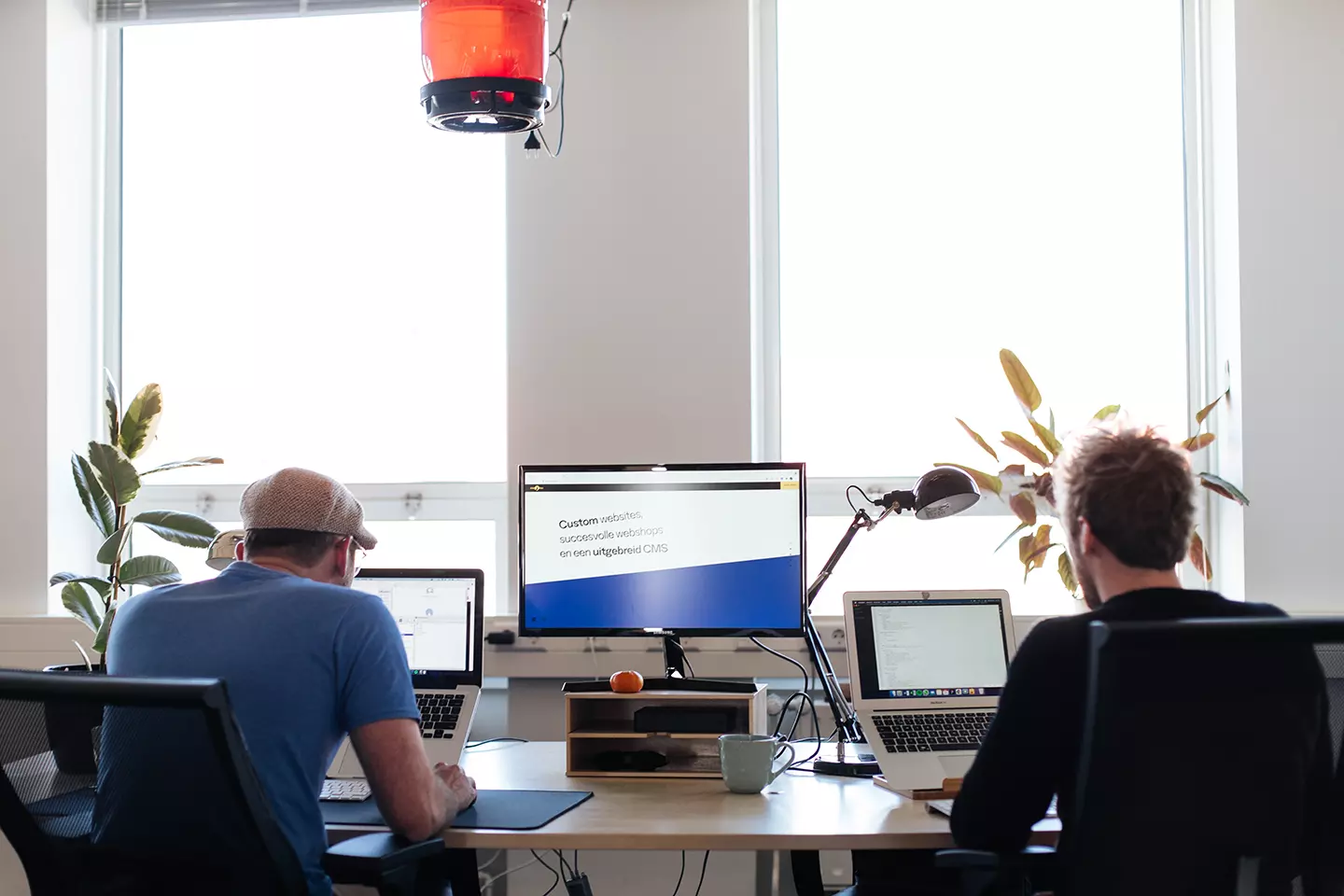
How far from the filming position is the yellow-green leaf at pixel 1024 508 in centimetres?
308

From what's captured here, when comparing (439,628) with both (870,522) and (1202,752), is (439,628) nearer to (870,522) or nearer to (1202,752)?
(870,522)

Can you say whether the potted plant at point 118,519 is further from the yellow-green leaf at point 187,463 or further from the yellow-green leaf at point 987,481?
the yellow-green leaf at point 987,481

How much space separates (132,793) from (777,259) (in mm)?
2489

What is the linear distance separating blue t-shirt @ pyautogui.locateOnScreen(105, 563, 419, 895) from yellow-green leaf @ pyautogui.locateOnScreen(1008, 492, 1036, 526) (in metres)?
1.83

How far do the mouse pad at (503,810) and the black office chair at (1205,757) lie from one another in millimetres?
914

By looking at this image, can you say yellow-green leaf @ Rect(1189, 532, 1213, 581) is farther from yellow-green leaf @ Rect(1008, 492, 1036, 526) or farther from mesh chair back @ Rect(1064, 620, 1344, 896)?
mesh chair back @ Rect(1064, 620, 1344, 896)

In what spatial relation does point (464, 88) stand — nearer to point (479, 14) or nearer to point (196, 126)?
point (479, 14)

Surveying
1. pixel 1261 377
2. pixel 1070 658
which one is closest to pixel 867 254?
pixel 1261 377

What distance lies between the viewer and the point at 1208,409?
3182 millimetres

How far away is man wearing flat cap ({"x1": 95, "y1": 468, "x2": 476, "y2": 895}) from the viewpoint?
1.73 m

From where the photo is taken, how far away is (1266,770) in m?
1.44

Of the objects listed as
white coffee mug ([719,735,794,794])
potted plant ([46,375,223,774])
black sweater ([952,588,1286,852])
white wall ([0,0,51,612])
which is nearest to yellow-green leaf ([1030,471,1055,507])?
white coffee mug ([719,735,794,794])

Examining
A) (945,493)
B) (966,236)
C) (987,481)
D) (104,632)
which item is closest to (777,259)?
(966,236)

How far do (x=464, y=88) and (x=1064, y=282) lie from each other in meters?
2.21
